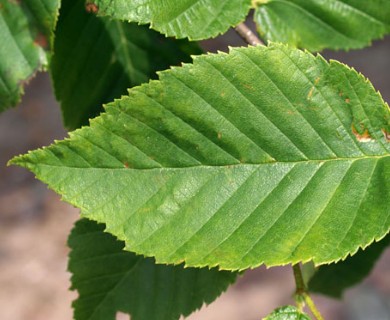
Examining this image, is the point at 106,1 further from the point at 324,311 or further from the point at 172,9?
the point at 324,311

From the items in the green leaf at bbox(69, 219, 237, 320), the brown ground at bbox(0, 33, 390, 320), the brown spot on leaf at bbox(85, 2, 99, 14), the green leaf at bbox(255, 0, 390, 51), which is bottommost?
the brown ground at bbox(0, 33, 390, 320)

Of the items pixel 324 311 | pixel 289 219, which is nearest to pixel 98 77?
pixel 289 219

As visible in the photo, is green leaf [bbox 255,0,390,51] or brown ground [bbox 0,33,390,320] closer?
green leaf [bbox 255,0,390,51]

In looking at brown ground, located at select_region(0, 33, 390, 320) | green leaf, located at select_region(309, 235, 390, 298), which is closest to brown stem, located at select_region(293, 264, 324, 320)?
green leaf, located at select_region(309, 235, 390, 298)

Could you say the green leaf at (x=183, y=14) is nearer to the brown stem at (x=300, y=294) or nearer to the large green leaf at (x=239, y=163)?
the large green leaf at (x=239, y=163)

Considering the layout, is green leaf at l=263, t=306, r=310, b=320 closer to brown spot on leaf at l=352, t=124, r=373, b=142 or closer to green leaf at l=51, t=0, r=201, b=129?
brown spot on leaf at l=352, t=124, r=373, b=142

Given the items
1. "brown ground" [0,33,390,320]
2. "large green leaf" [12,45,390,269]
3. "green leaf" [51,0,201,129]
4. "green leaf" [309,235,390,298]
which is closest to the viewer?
"large green leaf" [12,45,390,269]
